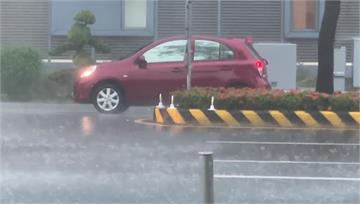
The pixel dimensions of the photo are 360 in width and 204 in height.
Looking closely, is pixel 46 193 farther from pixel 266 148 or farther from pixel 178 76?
pixel 178 76

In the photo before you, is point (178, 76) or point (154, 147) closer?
point (154, 147)

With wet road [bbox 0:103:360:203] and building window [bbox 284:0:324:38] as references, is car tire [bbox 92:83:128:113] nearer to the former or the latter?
wet road [bbox 0:103:360:203]

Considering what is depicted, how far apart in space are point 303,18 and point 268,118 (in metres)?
9.25

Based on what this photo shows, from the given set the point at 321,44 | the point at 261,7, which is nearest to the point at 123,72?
the point at 321,44

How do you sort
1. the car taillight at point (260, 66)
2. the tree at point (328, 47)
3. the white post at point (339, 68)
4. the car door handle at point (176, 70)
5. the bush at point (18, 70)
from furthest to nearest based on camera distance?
the white post at point (339, 68) → the bush at point (18, 70) → the tree at point (328, 47) → the car door handle at point (176, 70) → the car taillight at point (260, 66)

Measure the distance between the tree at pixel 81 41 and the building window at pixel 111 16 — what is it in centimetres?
134

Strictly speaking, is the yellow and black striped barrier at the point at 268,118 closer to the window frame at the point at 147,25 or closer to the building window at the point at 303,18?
the window frame at the point at 147,25

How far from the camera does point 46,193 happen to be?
7082 mm

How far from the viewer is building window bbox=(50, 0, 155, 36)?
792 inches

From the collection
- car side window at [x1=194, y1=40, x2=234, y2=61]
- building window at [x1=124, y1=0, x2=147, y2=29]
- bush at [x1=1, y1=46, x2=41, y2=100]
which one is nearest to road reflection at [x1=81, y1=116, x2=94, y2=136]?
car side window at [x1=194, y1=40, x2=234, y2=61]

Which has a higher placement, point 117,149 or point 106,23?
point 106,23

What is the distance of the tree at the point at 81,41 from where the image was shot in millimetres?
18484

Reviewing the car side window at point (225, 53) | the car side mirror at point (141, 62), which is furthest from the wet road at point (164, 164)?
the car side window at point (225, 53)

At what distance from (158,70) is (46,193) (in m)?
6.96
